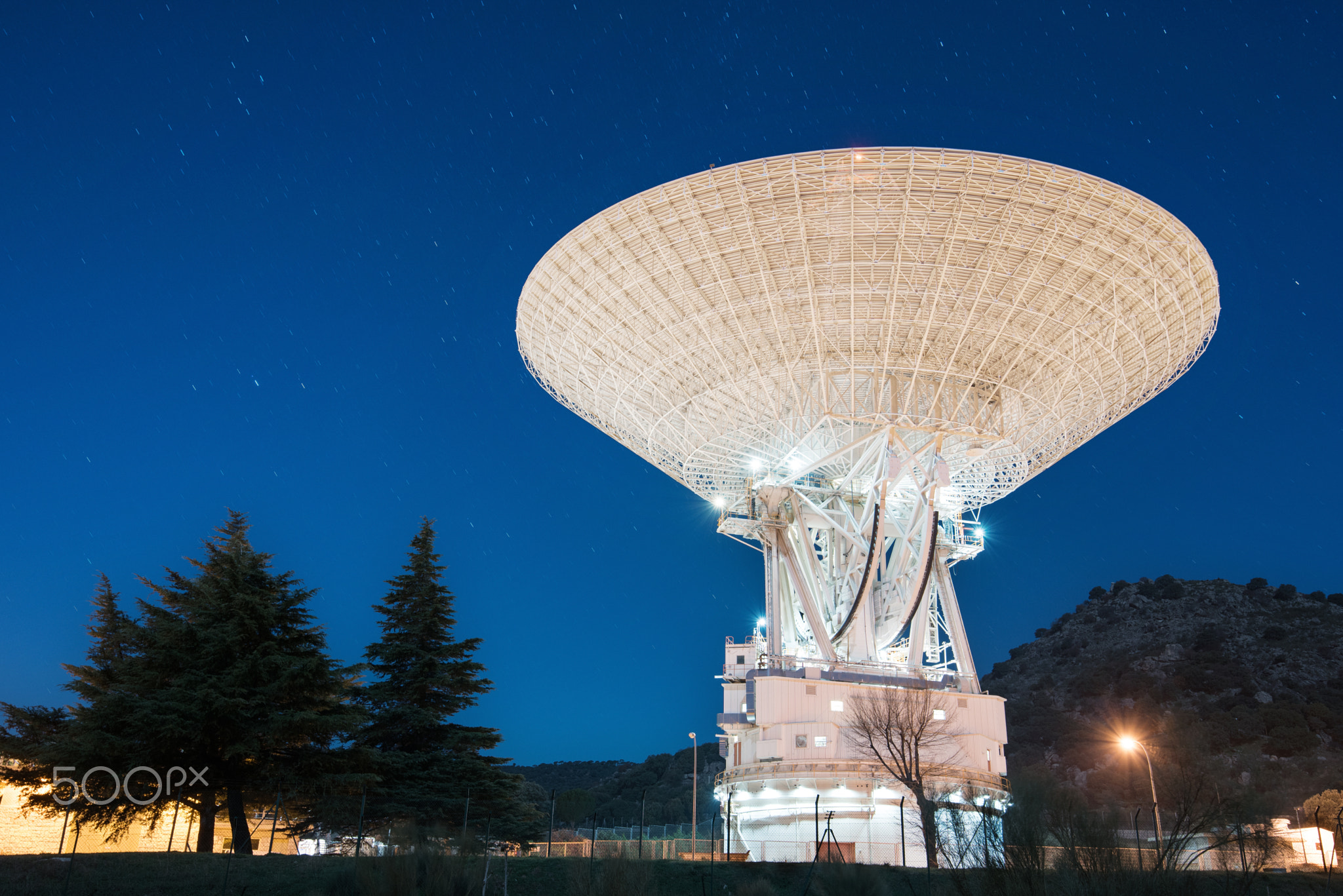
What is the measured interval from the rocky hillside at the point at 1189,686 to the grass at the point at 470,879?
138 feet

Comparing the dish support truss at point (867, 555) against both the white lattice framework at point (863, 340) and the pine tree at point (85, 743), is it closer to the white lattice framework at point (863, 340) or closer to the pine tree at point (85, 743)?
the white lattice framework at point (863, 340)

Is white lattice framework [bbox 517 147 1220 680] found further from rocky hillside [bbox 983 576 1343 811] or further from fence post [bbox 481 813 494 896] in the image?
rocky hillside [bbox 983 576 1343 811]

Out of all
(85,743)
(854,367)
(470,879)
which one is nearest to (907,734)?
(854,367)

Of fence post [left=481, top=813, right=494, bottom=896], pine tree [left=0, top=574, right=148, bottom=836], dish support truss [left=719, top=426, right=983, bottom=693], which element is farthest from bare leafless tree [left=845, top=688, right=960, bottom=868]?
pine tree [left=0, top=574, right=148, bottom=836]

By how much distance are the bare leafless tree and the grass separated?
875 centimetres

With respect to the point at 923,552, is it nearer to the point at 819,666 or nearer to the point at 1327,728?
the point at 819,666

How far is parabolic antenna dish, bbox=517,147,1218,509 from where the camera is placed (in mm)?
30703

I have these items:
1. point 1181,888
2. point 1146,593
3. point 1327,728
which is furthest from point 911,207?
point 1146,593

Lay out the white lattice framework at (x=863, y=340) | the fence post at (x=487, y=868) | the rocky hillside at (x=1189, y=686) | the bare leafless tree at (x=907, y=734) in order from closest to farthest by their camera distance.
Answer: the fence post at (x=487, y=868)
the white lattice framework at (x=863, y=340)
the bare leafless tree at (x=907, y=734)
the rocky hillside at (x=1189, y=686)

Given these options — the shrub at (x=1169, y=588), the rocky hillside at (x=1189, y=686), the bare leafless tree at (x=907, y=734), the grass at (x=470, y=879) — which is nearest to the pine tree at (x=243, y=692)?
the grass at (x=470, y=879)

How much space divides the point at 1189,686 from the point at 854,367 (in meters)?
61.5

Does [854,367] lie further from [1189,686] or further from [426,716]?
[1189,686]

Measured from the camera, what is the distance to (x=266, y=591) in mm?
30031

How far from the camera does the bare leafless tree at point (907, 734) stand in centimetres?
3431
